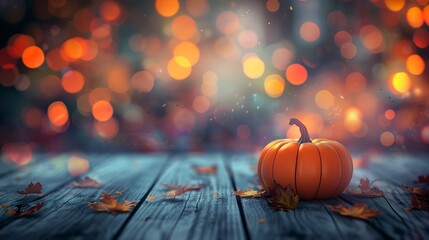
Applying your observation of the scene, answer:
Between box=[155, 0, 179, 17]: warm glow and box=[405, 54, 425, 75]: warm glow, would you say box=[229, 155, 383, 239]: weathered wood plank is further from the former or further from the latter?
box=[155, 0, 179, 17]: warm glow

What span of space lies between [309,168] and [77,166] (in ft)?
5.00

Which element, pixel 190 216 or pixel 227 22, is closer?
pixel 190 216

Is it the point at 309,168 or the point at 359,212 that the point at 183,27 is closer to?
the point at 309,168

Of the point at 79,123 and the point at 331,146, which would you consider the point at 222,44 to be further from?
the point at 331,146

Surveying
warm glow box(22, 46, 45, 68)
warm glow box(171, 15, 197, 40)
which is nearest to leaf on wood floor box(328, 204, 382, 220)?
→ warm glow box(171, 15, 197, 40)

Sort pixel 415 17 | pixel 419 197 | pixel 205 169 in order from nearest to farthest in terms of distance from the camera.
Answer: pixel 419 197, pixel 205 169, pixel 415 17

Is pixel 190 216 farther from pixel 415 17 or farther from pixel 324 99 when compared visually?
pixel 415 17

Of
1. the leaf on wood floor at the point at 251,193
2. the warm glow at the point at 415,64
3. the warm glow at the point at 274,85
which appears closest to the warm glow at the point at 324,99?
the warm glow at the point at 274,85

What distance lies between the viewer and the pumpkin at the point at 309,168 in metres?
1.62

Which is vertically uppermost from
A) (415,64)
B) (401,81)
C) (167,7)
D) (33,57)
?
(167,7)

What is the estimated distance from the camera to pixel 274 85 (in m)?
3.44

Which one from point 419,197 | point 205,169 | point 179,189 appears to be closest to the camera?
point 419,197

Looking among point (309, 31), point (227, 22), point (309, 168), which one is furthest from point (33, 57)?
point (309, 168)

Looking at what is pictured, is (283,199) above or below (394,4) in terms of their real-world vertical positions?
below
